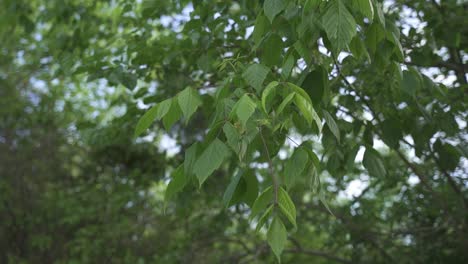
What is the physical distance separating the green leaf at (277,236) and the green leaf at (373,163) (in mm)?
943

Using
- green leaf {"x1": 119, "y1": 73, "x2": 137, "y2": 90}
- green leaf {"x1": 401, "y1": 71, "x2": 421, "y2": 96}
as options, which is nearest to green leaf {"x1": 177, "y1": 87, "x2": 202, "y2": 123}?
green leaf {"x1": 401, "y1": 71, "x2": 421, "y2": 96}

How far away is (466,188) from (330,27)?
265 centimetres

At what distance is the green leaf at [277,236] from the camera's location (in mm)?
1420

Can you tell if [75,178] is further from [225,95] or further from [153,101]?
[225,95]

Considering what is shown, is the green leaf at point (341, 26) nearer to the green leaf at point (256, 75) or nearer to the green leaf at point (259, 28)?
the green leaf at point (256, 75)

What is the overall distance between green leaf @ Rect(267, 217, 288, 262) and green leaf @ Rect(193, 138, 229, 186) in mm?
222

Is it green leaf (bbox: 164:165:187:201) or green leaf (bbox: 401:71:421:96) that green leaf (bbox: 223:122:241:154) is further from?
green leaf (bbox: 401:71:421:96)

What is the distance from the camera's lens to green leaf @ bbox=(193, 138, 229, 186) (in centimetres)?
149

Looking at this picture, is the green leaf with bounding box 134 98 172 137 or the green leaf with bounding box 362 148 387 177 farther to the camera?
the green leaf with bounding box 362 148 387 177

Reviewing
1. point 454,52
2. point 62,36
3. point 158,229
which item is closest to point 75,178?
point 158,229

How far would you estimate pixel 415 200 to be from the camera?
12.9ft

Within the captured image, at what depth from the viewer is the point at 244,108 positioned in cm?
144

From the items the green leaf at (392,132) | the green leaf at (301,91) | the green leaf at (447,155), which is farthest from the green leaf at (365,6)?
the green leaf at (447,155)

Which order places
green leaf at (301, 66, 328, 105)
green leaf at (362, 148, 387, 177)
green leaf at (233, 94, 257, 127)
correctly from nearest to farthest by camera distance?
green leaf at (233, 94, 257, 127) < green leaf at (301, 66, 328, 105) < green leaf at (362, 148, 387, 177)
